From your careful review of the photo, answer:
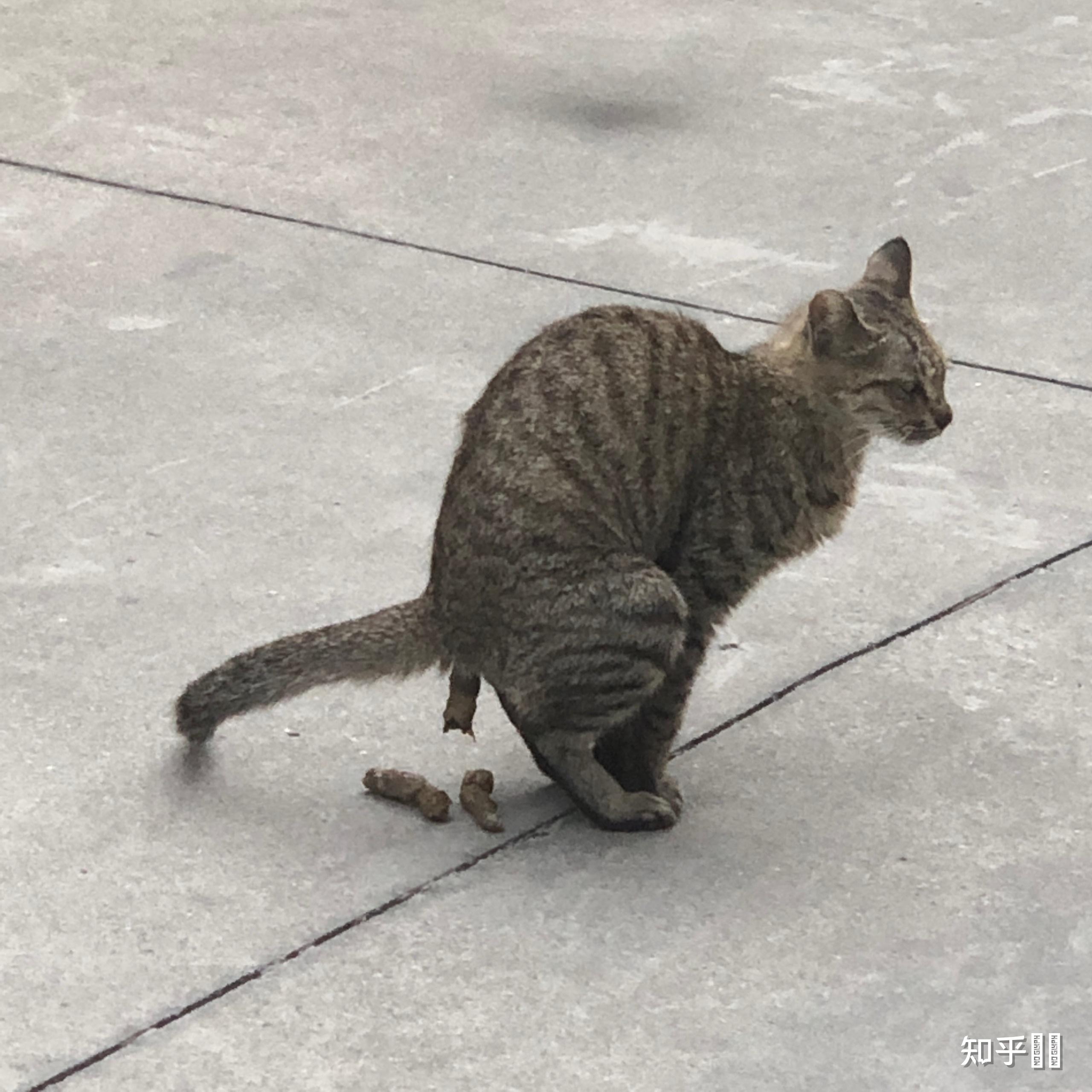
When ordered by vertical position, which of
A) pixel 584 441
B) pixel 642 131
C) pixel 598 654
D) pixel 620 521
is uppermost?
pixel 584 441

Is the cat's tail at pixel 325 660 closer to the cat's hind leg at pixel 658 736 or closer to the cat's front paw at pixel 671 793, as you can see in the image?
the cat's hind leg at pixel 658 736

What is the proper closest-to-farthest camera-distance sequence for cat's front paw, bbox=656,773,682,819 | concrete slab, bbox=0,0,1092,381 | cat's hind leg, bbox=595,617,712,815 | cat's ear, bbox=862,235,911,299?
cat's hind leg, bbox=595,617,712,815 < cat's front paw, bbox=656,773,682,819 < cat's ear, bbox=862,235,911,299 < concrete slab, bbox=0,0,1092,381

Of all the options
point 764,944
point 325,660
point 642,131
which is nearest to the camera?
point 764,944

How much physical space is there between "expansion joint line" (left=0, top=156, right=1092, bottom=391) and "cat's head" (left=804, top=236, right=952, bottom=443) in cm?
204

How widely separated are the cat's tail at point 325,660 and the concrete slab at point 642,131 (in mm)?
2770

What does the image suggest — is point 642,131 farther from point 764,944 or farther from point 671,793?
point 764,944

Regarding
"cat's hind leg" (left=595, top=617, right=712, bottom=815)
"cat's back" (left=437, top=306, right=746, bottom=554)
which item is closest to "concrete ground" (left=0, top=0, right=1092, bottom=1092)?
"cat's hind leg" (left=595, top=617, right=712, bottom=815)

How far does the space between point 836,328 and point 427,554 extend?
55.3 inches

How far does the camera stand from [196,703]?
4.50 meters

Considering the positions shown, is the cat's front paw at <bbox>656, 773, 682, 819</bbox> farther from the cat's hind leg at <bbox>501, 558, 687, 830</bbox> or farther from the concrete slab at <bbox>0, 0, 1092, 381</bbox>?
the concrete slab at <bbox>0, 0, 1092, 381</bbox>

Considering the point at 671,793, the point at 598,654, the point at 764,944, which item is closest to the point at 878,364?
the point at 598,654

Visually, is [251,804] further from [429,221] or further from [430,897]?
[429,221]

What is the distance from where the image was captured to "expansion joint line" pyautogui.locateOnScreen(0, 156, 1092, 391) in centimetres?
661

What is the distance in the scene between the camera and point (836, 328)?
4.49 m
